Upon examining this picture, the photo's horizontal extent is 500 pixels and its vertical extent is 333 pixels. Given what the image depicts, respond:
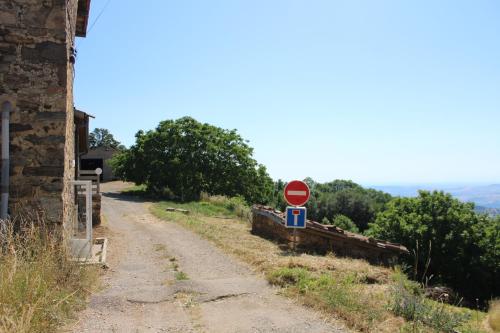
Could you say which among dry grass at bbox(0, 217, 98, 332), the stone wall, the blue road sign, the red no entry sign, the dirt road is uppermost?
the stone wall

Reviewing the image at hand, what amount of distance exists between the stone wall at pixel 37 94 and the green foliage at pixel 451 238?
15.3 m

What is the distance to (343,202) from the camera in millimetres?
44938

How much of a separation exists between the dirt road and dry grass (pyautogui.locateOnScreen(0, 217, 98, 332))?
0.91ft

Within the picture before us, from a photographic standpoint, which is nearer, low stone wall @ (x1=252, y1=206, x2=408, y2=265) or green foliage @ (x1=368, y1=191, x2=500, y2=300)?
low stone wall @ (x1=252, y1=206, x2=408, y2=265)

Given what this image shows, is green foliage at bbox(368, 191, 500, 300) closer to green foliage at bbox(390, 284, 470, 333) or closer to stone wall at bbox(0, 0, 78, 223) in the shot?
green foliage at bbox(390, 284, 470, 333)

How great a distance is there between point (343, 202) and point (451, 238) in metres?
24.0

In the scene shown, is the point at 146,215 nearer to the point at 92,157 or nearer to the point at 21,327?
the point at 21,327

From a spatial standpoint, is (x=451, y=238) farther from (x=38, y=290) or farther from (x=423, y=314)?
(x=38, y=290)

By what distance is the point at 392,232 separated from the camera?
22359mm

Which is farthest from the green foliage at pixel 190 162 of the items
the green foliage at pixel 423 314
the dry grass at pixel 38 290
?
the green foliage at pixel 423 314

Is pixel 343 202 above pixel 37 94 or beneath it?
beneath

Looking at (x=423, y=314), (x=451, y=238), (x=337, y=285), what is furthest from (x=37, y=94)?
(x=451, y=238)

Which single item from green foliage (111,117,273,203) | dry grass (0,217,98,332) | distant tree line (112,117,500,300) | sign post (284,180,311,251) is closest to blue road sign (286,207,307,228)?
sign post (284,180,311,251)

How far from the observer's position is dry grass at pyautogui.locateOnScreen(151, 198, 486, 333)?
5.09m
